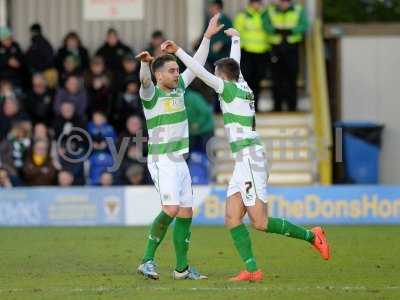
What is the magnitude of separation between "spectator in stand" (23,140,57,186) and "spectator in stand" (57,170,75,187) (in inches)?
6.2

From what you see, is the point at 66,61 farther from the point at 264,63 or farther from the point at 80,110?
the point at 264,63

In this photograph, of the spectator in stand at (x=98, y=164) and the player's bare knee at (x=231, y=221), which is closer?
the player's bare knee at (x=231, y=221)

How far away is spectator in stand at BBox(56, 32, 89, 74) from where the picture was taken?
22.0m

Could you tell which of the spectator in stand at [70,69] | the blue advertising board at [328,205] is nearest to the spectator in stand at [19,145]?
the spectator in stand at [70,69]

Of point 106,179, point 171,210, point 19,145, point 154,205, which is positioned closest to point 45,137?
point 19,145

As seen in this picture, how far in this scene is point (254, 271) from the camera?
452 inches

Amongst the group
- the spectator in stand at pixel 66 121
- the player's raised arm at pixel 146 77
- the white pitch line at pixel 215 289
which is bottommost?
the white pitch line at pixel 215 289

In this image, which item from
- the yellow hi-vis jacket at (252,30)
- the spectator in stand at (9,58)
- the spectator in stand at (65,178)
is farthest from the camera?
the spectator in stand at (9,58)

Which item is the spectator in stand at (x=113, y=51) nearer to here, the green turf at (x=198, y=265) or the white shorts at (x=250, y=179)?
the green turf at (x=198, y=265)

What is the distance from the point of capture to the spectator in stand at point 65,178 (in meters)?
20.0

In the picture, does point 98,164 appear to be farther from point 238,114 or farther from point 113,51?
point 238,114

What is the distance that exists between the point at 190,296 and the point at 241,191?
Answer: 1539 millimetres

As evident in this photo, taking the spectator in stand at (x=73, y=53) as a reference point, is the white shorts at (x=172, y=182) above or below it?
below

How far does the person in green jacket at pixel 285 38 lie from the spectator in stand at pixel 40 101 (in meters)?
4.06
